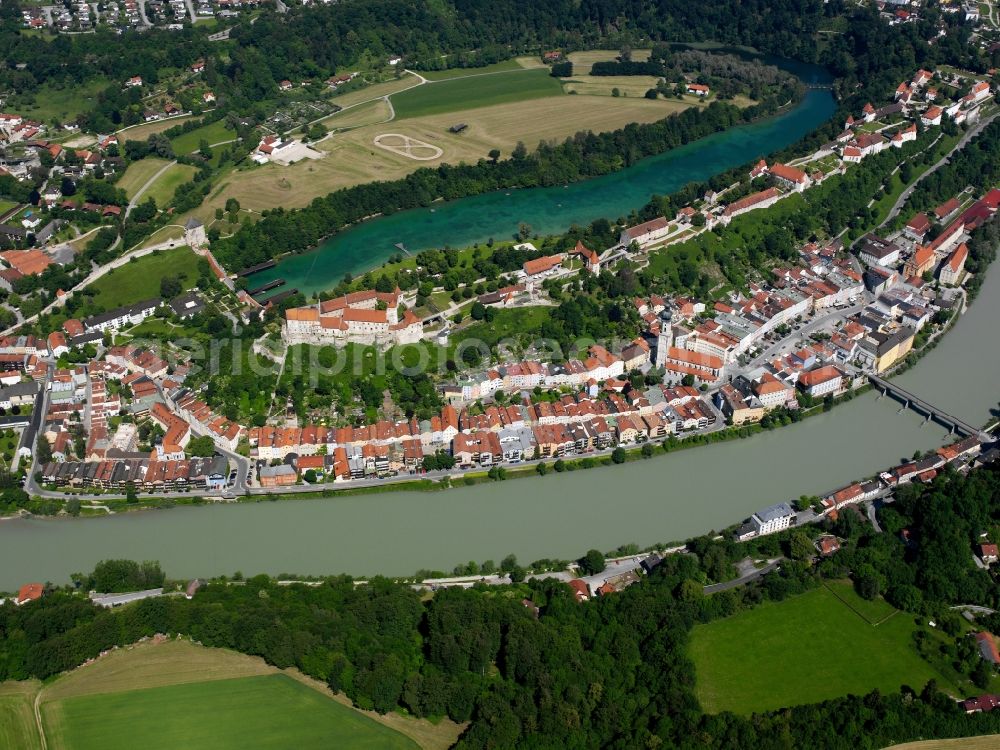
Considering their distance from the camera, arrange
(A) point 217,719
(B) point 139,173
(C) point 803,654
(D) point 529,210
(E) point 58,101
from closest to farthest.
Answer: (A) point 217,719 → (C) point 803,654 → (D) point 529,210 → (B) point 139,173 → (E) point 58,101

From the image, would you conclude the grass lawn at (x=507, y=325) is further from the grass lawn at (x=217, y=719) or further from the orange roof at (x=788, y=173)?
the grass lawn at (x=217, y=719)

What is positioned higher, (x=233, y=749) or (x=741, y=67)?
(x=741, y=67)

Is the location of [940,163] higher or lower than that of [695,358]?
higher

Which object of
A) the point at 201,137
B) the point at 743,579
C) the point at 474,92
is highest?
the point at 201,137

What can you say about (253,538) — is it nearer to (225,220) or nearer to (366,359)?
(366,359)

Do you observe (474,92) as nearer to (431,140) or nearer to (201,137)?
(431,140)

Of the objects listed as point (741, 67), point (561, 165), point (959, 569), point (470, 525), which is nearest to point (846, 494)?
point (959, 569)

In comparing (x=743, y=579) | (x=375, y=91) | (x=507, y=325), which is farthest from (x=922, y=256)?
(x=375, y=91)
